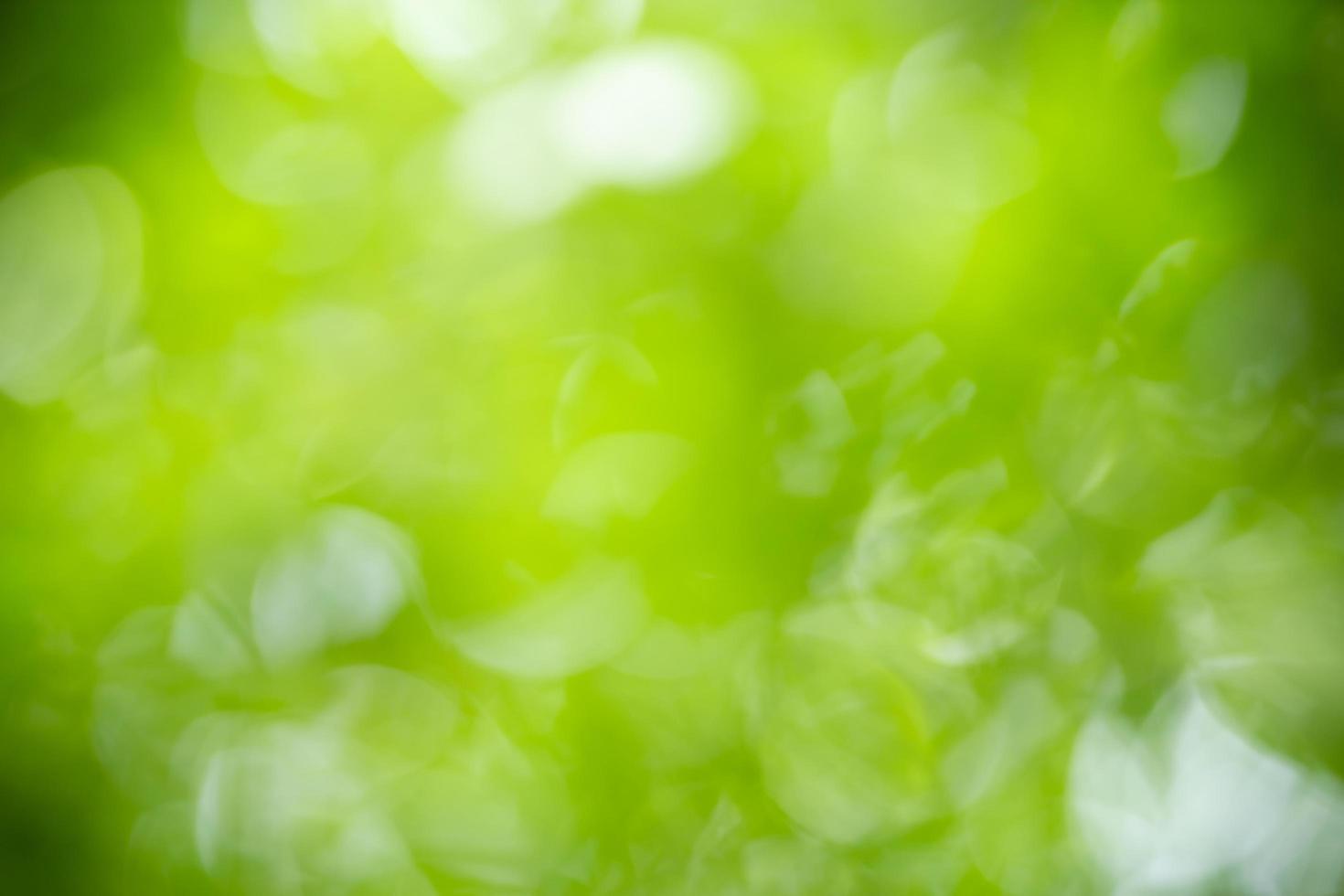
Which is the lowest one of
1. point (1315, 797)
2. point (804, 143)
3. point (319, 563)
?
point (1315, 797)

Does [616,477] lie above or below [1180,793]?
above

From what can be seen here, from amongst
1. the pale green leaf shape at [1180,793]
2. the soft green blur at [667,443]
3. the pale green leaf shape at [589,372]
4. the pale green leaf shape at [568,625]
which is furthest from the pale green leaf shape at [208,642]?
the pale green leaf shape at [1180,793]

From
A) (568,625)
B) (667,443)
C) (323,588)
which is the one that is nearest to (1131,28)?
(667,443)

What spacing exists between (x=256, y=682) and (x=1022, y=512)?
74 cm

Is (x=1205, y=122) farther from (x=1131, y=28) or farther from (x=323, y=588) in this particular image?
(x=323, y=588)

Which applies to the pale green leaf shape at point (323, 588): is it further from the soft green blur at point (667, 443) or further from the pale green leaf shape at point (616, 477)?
the pale green leaf shape at point (616, 477)

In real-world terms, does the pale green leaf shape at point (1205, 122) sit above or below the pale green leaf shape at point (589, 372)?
above

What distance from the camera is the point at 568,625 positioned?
909mm

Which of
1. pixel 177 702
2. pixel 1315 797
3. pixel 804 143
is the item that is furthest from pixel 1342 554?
pixel 177 702

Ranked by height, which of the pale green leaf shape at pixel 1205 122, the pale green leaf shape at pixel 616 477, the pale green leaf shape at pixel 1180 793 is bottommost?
the pale green leaf shape at pixel 1180 793

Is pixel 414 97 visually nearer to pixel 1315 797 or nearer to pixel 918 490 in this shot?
pixel 918 490

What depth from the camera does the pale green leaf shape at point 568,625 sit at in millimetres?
850

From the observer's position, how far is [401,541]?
0.91 metres

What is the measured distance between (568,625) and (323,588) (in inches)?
10.4
